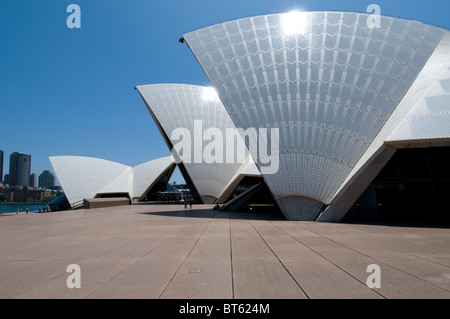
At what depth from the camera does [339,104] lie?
14945 millimetres

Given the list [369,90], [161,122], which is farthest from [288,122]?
[161,122]

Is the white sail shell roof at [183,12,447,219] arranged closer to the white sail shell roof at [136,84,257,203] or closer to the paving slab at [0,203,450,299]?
the paving slab at [0,203,450,299]

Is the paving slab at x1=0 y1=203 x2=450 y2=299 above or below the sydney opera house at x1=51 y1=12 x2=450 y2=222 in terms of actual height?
below

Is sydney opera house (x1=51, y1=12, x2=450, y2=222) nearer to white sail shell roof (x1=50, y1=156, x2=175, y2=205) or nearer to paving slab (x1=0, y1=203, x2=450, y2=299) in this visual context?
paving slab (x1=0, y1=203, x2=450, y2=299)

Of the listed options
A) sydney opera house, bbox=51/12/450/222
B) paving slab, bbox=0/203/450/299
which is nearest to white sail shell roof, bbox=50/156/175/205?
A: sydney opera house, bbox=51/12/450/222

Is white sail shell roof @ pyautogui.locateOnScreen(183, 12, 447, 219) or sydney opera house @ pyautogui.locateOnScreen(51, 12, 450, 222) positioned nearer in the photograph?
sydney opera house @ pyautogui.locateOnScreen(51, 12, 450, 222)

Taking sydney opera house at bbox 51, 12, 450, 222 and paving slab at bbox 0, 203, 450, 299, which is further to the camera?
sydney opera house at bbox 51, 12, 450, 222

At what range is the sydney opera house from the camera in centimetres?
1375

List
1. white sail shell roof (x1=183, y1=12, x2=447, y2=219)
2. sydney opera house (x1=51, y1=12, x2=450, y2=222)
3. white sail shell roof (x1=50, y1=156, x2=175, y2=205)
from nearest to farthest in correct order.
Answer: sydney opera house (x1=51, y1=12, x2=450, y2=222) < white sail shell roof (x1=183, y1=12, x2=447, y2=219) < white sail shell roof (x1=50, y1=156, x2=175, y2=205)

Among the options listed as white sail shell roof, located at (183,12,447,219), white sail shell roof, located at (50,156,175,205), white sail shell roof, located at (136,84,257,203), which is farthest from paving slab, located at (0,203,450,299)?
white sail shell roof, located at (50,156,175,205)

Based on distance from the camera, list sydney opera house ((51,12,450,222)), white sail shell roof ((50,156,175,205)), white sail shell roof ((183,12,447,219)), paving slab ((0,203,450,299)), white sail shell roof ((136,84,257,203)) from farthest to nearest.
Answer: white sail shell roof ((50,156,175,205)) < white sail shell roof ((136,84,257,203)) < white sail shell roof ((183,12,447,219)) < sydney opera house ((51,12,450,222)) < paving slab ((0,203,450,299))

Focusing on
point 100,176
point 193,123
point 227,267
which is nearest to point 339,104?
point 227,267

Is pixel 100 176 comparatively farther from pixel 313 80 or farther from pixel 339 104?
pixel 339 104

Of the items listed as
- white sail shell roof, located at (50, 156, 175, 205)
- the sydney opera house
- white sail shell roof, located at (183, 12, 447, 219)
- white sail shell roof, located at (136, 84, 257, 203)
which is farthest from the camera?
white sail shell roof, located at (50, 156, 175, 205)
